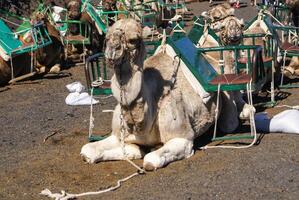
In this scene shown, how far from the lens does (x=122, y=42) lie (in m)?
5.45

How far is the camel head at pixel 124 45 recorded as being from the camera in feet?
17.7

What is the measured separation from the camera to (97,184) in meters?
5.54

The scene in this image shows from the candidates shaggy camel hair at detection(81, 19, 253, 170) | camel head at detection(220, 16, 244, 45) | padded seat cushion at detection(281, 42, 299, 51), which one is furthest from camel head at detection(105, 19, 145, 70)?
padded seat cushion at detection(281, 42, 299, 51)

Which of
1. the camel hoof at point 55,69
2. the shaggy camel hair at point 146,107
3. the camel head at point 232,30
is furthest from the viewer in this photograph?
the camel hoof at point 55,69

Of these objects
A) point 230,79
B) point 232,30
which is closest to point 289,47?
point 232,30

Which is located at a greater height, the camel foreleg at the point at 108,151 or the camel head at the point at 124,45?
the camel head at the point at 124,45

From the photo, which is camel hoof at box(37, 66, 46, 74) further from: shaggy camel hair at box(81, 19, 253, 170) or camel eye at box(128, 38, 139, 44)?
camel eye at box(128, 38, 139, 44)

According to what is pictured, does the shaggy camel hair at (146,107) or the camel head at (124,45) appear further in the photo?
the shaggy camel hair at (146,107)

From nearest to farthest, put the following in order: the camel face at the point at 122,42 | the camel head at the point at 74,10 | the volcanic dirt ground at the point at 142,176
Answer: the volcanic dirt ground at the point at 142,176
the camel face at the point at 122,42
the camel head at the point at 74,10

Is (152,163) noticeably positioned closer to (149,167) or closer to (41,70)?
(149,167)

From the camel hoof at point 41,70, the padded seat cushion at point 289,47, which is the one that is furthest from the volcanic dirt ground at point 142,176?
the camel hoof at point 41,70

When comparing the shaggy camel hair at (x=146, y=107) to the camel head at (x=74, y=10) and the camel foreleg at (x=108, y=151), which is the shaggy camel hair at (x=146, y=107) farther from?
the camel head at (x=74, y=10)

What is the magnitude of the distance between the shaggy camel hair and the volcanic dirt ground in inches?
4.6

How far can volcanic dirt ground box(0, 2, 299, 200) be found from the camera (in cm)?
521
